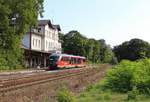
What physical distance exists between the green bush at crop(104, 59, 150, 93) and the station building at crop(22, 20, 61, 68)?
187 ft

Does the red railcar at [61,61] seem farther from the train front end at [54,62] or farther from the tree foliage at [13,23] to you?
the tree foliage at [13,23]

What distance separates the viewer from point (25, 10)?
61.9 meters

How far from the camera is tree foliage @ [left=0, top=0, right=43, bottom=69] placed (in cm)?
6116

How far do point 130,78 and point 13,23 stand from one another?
4263 centimetres

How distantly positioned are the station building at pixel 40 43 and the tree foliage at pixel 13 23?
16477mm

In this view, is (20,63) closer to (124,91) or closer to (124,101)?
(124,91)

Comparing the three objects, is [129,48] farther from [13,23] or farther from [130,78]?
[130,78]

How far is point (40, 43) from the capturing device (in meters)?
109

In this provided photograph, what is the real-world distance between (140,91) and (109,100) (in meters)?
3.69

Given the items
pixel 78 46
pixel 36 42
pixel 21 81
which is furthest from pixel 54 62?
pixel 78 46

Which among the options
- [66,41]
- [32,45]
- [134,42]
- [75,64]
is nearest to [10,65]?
[75,64]

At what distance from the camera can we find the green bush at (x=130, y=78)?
21.7m

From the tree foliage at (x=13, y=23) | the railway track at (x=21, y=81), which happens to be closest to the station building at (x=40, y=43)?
the tree foliage at (x=13, y=23)

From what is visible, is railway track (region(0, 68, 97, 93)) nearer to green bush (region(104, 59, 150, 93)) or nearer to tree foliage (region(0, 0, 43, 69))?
green bush (region(104, 59, 150, 93))
